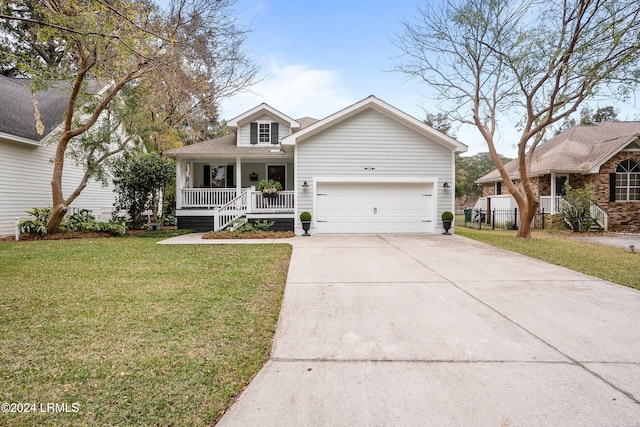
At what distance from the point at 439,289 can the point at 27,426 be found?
183 inches

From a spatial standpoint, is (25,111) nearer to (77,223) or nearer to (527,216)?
(77,223)

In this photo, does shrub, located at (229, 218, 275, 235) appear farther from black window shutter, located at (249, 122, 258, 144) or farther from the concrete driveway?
the concrete driveway

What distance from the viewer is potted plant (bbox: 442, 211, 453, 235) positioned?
11.9 metres

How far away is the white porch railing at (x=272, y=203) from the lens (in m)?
12.6

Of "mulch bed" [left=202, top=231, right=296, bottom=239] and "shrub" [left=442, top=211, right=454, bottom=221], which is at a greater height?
"shrub" [left=442, top=211, right=454, bottom=221]

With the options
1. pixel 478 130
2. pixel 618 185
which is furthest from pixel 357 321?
pixel 618 185

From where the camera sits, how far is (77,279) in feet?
17.6

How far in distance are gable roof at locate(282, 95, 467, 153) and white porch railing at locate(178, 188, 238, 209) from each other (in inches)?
154

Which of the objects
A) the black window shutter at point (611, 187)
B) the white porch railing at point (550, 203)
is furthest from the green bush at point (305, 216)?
→ the black window shutter at point (611, 187)

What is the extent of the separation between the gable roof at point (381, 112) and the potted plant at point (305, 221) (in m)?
2.60

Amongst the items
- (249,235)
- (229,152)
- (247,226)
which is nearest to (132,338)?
(249,235)

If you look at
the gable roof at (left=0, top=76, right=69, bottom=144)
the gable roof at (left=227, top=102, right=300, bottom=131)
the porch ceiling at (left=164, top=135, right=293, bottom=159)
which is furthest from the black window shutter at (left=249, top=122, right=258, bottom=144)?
the gable roof at (left=0, top=76, right=69, bottom=144)

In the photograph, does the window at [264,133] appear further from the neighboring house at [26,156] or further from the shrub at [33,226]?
the shrub at [33,226]

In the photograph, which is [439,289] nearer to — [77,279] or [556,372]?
[556,372]
